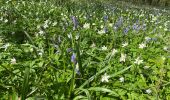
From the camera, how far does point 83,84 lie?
3.82m

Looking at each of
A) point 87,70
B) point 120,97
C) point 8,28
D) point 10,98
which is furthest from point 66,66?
point 8,28

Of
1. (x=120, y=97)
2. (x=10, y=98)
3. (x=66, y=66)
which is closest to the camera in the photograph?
(x=10, y=98)

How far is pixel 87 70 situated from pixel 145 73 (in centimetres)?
77

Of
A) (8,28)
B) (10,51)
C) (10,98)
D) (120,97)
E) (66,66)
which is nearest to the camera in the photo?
(10,98)

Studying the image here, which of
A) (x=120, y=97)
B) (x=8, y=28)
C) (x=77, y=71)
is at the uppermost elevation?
(x=8, y=28)

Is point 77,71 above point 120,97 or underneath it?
above

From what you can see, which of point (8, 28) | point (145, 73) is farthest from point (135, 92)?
point (8, 28)

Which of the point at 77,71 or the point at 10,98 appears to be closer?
the point at 10,98

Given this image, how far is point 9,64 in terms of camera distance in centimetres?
426

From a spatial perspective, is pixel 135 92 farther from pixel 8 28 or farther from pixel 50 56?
pixel 8 28

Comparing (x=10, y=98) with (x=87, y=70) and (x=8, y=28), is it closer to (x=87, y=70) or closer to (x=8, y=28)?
(x=87, y=70)

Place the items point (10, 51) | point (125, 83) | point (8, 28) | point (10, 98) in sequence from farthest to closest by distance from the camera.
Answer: point (8, 28)
point (10, 51)
point (125, 83)
point (10, 98)

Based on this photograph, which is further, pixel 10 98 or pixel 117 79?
pixel 117 79

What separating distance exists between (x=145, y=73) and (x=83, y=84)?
0.97 metres
